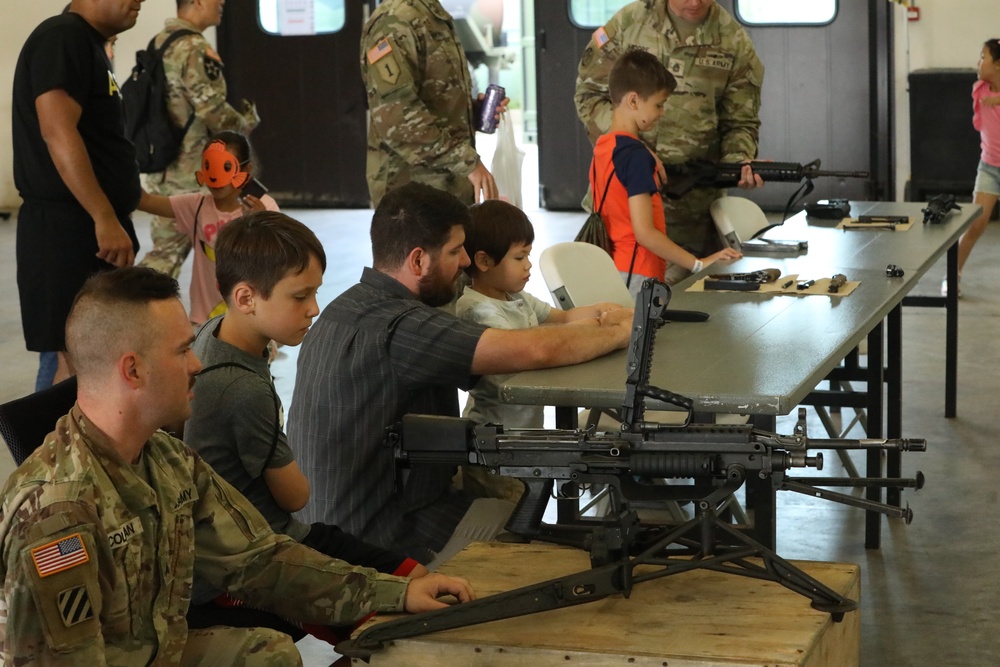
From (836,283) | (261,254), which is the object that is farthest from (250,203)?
(261,254)

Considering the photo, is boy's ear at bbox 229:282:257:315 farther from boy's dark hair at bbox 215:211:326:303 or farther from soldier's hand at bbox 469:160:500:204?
soldier's hand at bbox 469:160:500:204

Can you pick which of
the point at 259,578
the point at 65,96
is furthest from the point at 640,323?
the point at 65,96

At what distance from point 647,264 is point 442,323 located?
2.11m

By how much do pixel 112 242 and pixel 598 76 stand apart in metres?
2.39

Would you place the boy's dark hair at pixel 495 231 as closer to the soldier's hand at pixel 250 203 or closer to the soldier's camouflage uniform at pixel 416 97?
the soldier's camouflage uniform at pixel 416 97

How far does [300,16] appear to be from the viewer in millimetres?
10391

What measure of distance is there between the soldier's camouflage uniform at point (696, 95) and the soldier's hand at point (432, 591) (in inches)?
131

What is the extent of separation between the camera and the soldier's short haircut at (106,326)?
184 centimetres

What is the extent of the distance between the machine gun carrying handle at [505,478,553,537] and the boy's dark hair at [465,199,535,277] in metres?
0.92

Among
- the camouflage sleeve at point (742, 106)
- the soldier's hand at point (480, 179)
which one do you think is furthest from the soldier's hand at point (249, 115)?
the camouflage sleeve at point (742, 106)

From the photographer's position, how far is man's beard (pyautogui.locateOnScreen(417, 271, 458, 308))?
277 centimetres

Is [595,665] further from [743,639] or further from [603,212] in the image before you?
[603,212]

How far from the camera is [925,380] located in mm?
5617

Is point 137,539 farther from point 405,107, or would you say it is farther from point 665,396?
point 405,107
